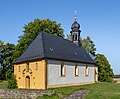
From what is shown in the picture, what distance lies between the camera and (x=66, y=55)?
34250mm

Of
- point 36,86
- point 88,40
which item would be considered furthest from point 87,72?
point 88,40

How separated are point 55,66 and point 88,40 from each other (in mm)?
32909

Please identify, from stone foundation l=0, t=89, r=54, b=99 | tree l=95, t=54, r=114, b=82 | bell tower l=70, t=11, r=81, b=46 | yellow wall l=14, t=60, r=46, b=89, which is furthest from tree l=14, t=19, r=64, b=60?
stone foundation l=0, t=89, r=54, b=99

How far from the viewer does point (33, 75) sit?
99.3ft

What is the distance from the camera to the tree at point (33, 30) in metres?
47.4

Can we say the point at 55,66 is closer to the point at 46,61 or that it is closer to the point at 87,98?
the point at 46,61

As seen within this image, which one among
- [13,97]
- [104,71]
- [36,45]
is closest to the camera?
[13,97]

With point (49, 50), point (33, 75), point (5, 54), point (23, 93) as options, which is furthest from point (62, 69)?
point (5, 54)

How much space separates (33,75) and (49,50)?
158 inches

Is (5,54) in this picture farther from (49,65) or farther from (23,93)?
(23,93)

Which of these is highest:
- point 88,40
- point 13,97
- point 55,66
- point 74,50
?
point 88,40

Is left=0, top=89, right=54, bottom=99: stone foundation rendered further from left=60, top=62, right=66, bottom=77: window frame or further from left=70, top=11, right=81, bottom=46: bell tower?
left=70, top=11, right=81, bottom=46: bell tower

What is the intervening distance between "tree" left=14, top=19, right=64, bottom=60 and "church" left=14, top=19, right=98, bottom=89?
37.4ft

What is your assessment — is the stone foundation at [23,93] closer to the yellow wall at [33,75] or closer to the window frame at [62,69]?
the yellow wall at [33,75]
